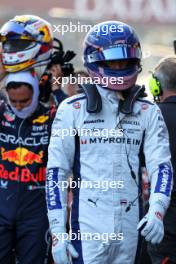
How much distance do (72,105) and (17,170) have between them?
0.65 meters

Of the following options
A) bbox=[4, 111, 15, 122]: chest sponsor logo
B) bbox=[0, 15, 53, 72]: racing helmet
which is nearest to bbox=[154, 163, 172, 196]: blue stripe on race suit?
bbox=[4, 111, 15, 122]: chest sponsor logo

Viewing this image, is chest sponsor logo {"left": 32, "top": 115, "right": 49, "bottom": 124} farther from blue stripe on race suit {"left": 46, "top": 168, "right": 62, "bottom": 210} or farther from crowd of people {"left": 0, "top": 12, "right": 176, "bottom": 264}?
blue stripe on race suit {"left": 46, "top": 168, "right": 62, "bottom": 210}

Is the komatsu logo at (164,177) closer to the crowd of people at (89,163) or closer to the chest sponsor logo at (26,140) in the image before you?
the crowd of people at (89,163)

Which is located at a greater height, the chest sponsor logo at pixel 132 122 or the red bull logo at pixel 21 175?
the chest sponsor logo at pixel 132 122

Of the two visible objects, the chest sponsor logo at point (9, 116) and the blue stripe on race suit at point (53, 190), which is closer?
the blue stripe on race suit at point (53, 190)

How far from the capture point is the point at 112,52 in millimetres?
4367

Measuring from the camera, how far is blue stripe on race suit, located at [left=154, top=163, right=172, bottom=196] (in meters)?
4.20

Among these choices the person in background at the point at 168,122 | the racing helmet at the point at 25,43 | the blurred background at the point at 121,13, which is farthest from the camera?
the blurred background at the point at 121,13

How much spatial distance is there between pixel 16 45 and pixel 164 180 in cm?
133

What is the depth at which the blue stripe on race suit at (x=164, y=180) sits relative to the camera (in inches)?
165

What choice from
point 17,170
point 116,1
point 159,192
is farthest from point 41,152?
point 116,1

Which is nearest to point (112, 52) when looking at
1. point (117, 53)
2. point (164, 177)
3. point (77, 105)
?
point (117, 53)

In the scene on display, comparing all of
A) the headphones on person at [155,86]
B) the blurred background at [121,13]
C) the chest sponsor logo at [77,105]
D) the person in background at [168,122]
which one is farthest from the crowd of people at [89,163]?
the blurred background at [121,13]

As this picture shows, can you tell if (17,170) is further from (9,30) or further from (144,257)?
(144,257)
